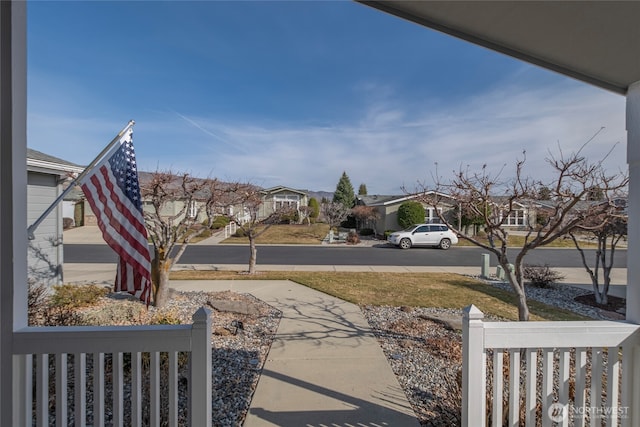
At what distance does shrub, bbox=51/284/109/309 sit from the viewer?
4957 mm

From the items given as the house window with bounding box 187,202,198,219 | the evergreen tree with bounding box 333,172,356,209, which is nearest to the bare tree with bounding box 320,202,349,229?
the evergreen tree with bounding box 333,172,356,209

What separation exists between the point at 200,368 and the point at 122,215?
1.52m

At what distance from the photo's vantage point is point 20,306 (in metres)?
1.72

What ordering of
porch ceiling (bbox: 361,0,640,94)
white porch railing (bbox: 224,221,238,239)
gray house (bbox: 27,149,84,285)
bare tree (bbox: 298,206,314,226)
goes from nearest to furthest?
porch ceiling (bbox: 361,0,640,94), gray house (bbox: 27,149,84,285), white porch railing (bbox: 224,221,238,239), bare tree (bbox: 298,206,314,226)

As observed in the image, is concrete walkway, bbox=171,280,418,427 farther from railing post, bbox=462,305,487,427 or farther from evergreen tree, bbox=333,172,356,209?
evergreen tree, bbox=333,172,356,209

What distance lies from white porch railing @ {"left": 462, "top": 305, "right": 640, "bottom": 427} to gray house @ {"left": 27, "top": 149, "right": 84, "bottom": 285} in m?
7.33

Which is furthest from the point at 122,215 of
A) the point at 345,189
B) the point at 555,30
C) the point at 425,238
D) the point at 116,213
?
the point at 345,189

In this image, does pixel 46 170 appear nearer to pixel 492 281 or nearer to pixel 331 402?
pixel 331 402

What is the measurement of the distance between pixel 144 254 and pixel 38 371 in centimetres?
100

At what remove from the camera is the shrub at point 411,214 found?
21500 mm

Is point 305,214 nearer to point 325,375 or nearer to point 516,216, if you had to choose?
point 516,216

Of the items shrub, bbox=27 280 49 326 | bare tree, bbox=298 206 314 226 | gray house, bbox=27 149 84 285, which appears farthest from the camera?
bare tree, bbox=298 206 314 226

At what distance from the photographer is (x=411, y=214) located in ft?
70.5

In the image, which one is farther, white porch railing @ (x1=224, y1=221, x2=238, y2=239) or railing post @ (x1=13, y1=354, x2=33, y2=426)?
white porch railing @ (x1=224, y1=221, x2=238, y2=239)
